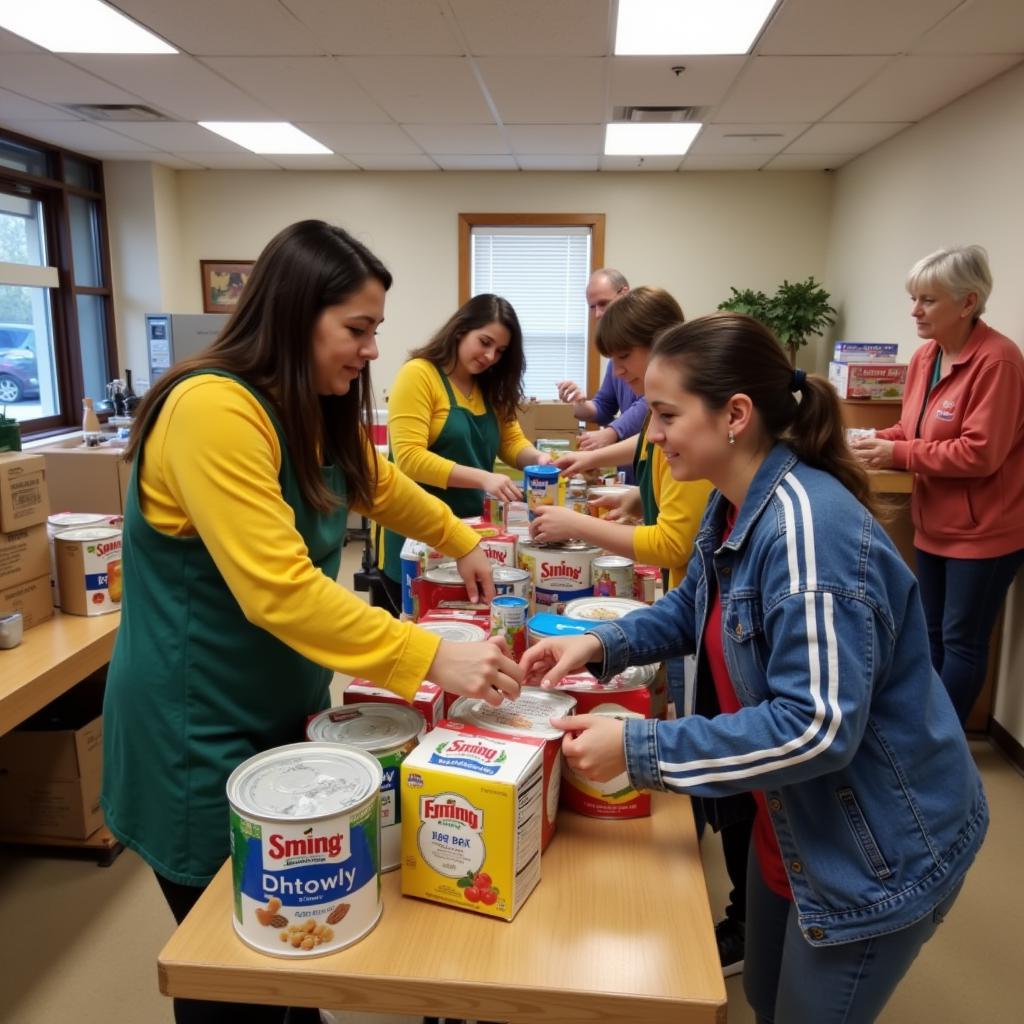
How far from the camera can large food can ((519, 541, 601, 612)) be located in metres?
1.63

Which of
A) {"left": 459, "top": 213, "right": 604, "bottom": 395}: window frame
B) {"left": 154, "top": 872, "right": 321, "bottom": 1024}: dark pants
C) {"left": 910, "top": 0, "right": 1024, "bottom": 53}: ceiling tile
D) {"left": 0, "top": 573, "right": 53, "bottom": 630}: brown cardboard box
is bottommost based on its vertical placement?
{"left": 154, "top": 872, "right": 321, "bottom": 1024}: dark pants

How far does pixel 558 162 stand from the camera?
5961 millimetres

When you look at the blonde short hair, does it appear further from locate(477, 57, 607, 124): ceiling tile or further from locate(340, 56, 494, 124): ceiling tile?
locate(340, 56, 494, 124): ceiling tile

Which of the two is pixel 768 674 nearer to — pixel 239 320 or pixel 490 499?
pixel 239 320

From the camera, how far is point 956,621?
290 cm

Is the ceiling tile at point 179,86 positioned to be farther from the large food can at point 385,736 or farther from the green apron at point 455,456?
the large food can at point 385,736

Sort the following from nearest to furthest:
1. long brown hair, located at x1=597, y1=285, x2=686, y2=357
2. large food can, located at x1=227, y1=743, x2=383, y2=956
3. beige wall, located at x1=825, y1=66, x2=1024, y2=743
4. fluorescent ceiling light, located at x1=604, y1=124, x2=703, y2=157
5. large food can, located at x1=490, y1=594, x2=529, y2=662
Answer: large food can, located at x1=227, y1=743, x2=383, y2=956
large food can, located at x1=490, y1=594, x2=529, y2=662
long brown hair, located at x1=597, y1=285, x2=686, y2=357
beige wall, located at x1=825, y1=66, x2=1024, y2=743
fluorescent ceiling light, located at x1=604, y1=124, x2=703, y2=157

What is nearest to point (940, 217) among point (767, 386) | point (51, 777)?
point (767, 386)

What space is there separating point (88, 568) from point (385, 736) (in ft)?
5.39

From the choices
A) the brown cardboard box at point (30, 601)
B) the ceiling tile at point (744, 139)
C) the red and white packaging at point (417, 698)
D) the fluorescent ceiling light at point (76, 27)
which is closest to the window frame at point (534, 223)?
the ceiling tile at point (744, 139)

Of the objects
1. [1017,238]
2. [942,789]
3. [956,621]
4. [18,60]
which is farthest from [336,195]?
[942,789]

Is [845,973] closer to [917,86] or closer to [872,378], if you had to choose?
[872,378]

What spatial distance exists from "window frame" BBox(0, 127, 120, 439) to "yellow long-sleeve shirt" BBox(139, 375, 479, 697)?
5422 mm

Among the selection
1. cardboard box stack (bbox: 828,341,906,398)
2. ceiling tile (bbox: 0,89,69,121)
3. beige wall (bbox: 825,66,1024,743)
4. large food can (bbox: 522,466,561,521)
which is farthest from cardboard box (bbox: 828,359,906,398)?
ceiling tile (bbox: 0,89,69,121)
